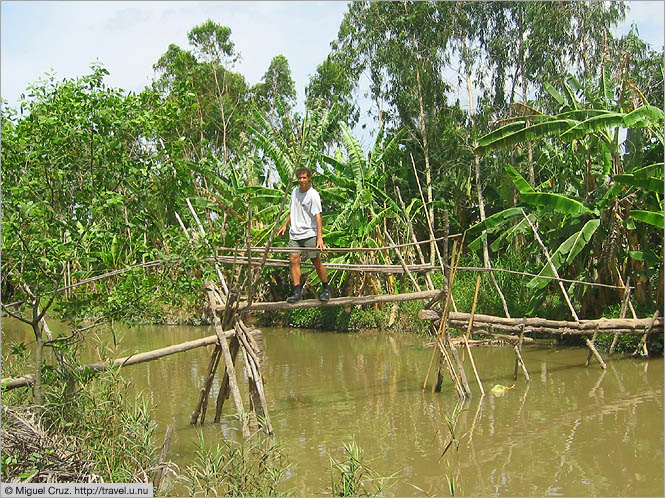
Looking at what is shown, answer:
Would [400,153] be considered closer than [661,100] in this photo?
No

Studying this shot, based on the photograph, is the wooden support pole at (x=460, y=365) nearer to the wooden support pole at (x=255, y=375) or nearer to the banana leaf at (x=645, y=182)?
the wooden support pole at (x=255, y=375)

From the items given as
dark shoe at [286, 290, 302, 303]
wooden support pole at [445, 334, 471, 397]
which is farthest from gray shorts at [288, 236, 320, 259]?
wooden support pole at [445, 334, 471, 397]

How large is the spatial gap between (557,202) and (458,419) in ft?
13.7

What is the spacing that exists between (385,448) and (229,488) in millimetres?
2122

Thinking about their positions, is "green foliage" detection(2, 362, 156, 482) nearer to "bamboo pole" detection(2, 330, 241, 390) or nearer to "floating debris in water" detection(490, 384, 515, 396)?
"bamboo pole" detection(2, 330, 241, 390)

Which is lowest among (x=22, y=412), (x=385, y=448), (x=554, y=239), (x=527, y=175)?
(x=385, y=448)

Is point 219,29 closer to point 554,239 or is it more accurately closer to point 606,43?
point 606,43

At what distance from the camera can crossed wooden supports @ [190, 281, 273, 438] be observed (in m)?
6.50

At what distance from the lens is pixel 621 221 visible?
35.0 feet

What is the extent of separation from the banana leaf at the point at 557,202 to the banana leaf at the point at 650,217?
693 mm

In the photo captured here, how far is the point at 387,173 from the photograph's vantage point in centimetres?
1541

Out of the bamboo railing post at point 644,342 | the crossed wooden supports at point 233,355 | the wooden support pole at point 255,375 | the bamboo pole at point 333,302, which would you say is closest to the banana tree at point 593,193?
the bamboo railing post at point 644,342

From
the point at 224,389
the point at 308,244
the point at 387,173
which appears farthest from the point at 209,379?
the point at 387,173

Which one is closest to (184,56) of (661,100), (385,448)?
(661,100)
